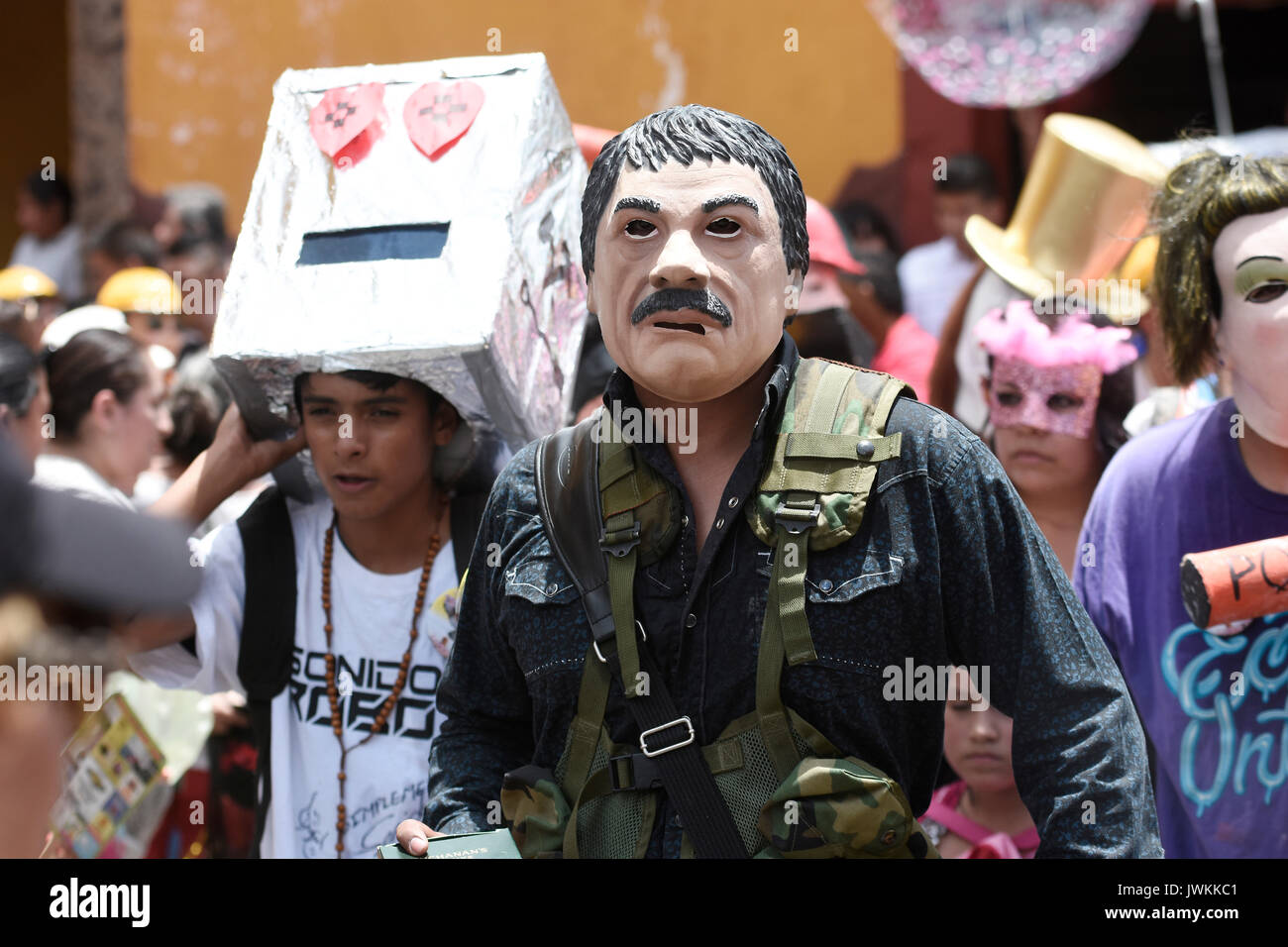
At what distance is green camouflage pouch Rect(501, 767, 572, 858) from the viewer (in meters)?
2.30

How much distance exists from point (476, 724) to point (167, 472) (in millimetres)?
2699

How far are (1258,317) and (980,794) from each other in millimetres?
1317

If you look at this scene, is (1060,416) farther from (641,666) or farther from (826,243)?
(641,666)

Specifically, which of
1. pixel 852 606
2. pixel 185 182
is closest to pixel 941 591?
pixel 852 606

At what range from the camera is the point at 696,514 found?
7.81 feet

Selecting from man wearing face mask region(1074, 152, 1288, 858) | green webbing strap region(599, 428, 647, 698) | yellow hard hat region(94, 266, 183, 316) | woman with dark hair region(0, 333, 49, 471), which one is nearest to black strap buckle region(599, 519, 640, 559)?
green webbing strap region(599, 428, 647, 698)

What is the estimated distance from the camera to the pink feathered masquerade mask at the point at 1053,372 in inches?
157

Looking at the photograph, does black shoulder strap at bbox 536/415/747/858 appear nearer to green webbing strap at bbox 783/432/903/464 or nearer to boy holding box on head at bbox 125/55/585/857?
green webbing strap at bbox 783/432/903/464

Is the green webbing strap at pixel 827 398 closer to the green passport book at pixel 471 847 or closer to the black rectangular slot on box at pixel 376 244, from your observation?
the green passport book at pixel 471 847

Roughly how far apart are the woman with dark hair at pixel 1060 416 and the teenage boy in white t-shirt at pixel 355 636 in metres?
1.45

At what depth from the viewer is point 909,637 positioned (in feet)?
7.42

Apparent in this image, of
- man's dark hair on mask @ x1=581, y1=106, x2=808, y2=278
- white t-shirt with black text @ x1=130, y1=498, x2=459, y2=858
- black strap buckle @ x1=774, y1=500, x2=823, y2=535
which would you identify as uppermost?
man's dark hair on mask @ x1=581, y1=106, x2=808, y2=278

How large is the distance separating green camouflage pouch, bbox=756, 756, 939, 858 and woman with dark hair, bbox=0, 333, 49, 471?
7.85 feet

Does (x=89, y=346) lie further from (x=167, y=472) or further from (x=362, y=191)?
(x=362, y=191)
